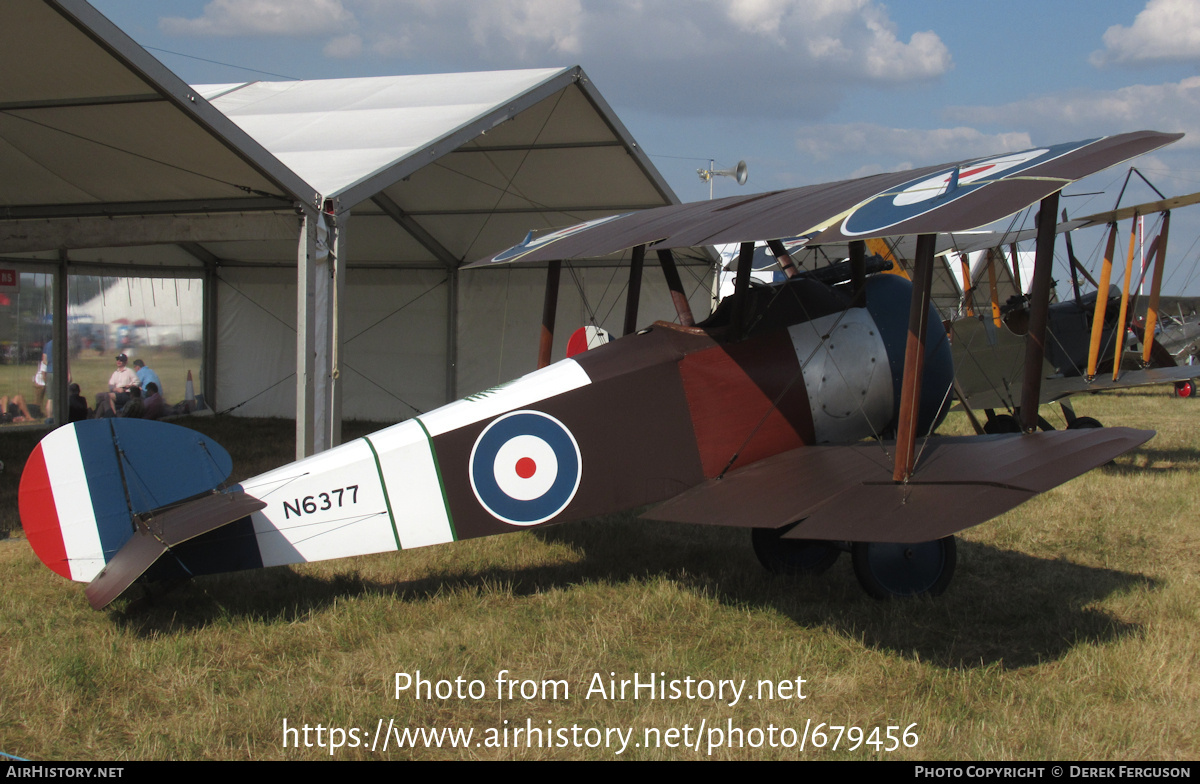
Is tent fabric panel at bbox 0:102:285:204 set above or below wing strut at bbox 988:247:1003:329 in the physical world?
above

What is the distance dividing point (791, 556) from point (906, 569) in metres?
0.73

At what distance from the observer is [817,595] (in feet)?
15.5

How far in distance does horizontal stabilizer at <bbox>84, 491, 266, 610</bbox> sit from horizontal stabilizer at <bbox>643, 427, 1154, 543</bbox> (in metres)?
A: 1.97

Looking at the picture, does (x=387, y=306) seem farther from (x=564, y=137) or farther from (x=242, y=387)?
(x=564, y=137)

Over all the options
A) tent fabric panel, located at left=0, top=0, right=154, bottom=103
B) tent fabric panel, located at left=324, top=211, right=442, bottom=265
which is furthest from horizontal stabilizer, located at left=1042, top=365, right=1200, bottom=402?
tent fabric panel, located at left=0, top=0, right=154, bottom=103

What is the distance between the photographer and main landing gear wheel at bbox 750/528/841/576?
200 inches

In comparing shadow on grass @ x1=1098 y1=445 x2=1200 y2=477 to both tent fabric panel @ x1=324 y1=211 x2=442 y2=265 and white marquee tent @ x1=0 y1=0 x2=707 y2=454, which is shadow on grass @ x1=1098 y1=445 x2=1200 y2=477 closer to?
white marquee tent @ x1=0 y1=0 x2=707 y2=454

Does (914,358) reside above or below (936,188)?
below

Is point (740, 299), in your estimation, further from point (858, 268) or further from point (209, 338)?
point (209, 338)

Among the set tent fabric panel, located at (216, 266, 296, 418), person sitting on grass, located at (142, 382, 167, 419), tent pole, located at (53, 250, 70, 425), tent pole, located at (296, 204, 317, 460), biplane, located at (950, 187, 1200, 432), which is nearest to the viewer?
tent pole, located at (296, 204, 317, 460)

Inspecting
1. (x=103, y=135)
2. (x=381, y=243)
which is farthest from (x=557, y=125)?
(x=103, y=135)

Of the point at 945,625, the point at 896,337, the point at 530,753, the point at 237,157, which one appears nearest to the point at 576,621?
the point at 530,753

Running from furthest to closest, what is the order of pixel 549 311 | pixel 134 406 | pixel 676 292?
pixel 134 406 < pixel 549 311 < pixel 676 292

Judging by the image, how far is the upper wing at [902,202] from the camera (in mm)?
3320
